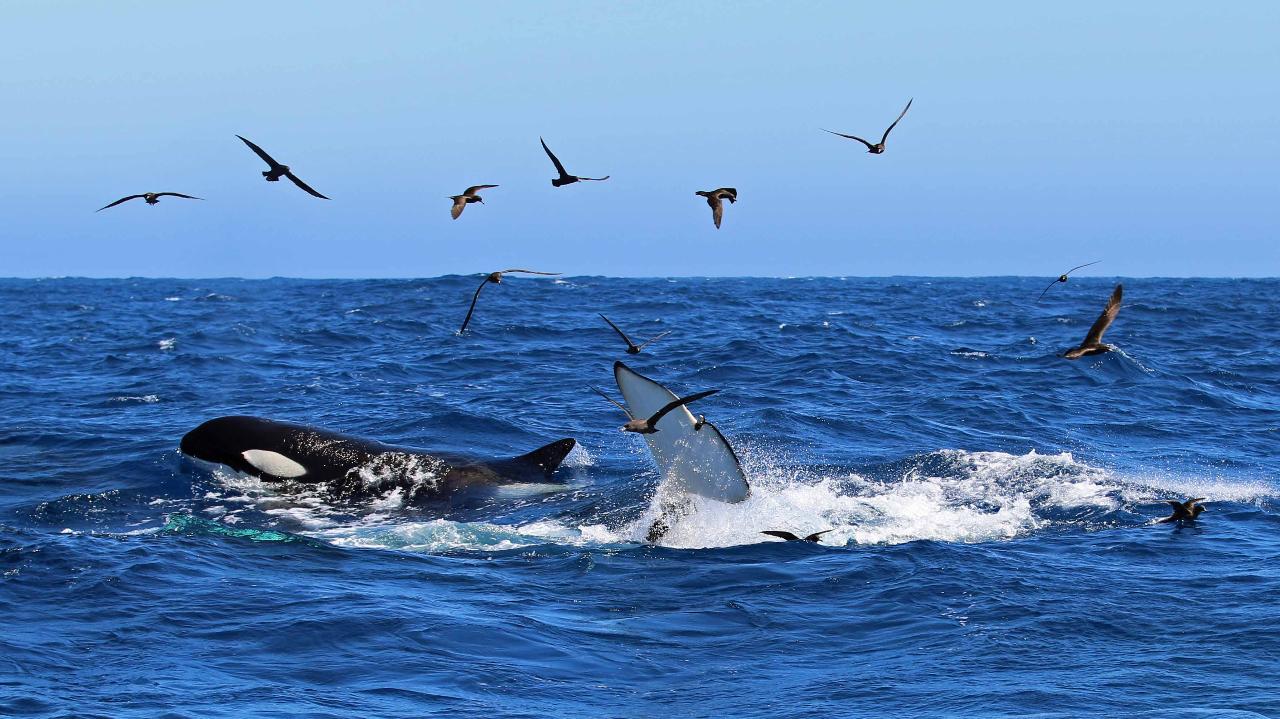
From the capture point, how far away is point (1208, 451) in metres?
19.8

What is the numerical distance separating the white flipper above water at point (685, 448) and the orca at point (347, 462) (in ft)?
13.9

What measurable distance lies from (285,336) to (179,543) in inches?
1048

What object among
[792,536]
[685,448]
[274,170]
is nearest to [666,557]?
[792,536]

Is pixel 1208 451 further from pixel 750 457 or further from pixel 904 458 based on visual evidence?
pixel 750 457

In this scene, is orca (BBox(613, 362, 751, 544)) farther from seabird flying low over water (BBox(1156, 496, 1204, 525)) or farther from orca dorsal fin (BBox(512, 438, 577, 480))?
seabird flying low over water (BBox(1156, 496, 1204, 525))

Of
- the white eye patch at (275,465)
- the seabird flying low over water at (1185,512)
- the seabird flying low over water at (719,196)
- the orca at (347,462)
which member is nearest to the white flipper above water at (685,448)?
the seabird flying low over water at (719,196)

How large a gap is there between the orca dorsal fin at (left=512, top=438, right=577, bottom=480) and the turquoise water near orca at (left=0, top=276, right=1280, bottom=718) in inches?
20.7

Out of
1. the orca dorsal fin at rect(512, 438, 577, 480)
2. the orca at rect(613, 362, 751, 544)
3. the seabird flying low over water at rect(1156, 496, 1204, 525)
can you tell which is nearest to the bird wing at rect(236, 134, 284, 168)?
the orca at rect(613, 362, 751, 544)

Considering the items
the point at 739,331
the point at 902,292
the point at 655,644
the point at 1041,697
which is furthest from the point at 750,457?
the point at 902,292

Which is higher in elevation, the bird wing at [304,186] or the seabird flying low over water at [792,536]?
the bird wing at [304,186]

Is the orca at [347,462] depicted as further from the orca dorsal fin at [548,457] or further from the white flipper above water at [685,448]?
the white flipper above water at [685,448]

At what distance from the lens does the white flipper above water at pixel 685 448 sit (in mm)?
11039

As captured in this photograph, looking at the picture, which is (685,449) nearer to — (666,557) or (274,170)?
A: (666,557)

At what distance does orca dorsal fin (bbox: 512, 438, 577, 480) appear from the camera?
16.2 metres
